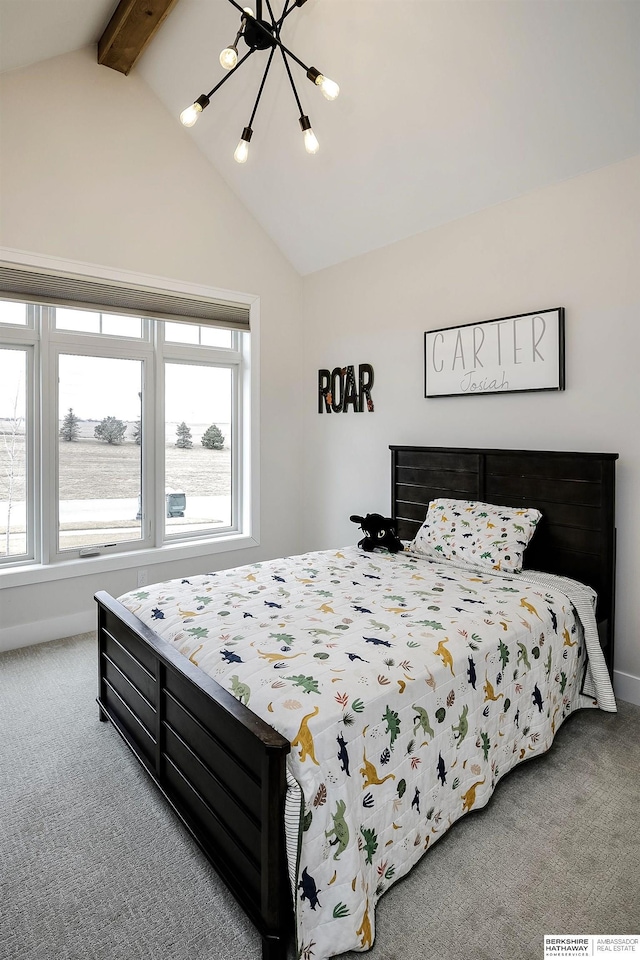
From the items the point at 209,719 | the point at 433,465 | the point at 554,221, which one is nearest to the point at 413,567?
the point at 433,465

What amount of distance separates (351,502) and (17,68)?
328 cm

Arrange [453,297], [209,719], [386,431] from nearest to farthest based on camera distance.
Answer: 1. [209,719]
2. [453,297]
3. [386,431]

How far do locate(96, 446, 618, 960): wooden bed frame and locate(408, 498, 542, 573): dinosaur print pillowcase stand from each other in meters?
0.14

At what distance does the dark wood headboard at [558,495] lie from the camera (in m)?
2.57

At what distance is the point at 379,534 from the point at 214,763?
195 centimetres

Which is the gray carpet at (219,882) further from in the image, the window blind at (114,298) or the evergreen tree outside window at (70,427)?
the window blind at (114,298)

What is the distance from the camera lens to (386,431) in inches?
151

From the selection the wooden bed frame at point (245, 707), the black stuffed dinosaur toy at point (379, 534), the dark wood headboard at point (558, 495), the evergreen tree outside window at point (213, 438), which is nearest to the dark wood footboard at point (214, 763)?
the wooden bed frame at point (245, 707)

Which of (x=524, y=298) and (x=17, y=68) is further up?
(x=17, y=68)

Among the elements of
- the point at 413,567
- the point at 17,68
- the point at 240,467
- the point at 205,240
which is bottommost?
the point at 413,567

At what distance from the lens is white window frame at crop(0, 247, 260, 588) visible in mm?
3346

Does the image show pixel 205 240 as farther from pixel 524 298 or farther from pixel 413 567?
pixel 413 567

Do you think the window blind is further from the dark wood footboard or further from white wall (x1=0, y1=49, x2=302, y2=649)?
the dark wood footboard

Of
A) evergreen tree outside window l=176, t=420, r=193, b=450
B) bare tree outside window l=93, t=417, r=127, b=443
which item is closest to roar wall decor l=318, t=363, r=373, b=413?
evergreen tree outside window l=176, t=420, r=193, b=450
